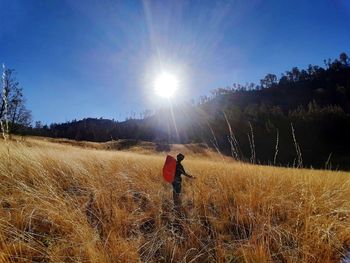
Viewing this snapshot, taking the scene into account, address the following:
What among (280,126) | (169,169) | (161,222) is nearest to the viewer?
(161,222)

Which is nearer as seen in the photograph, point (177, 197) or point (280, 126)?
point (177, 197)

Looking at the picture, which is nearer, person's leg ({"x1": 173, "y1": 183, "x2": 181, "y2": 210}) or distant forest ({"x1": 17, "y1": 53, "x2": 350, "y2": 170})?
person's leg ({"x1": 173, "y1": 183, "x2": 181, "y2": 210})

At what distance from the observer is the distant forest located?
64.2 m

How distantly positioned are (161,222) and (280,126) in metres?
82.8

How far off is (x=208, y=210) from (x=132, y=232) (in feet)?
3.10

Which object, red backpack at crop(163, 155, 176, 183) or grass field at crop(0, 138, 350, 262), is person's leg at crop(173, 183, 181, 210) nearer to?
grass field at crop(0, 138, 350, 262)

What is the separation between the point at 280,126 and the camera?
81.4 metres

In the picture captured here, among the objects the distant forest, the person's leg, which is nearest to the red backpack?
the person's leg

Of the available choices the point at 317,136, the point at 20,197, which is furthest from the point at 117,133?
the point at 20,197

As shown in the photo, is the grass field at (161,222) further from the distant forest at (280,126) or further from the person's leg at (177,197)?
the distant forest at (280,126)

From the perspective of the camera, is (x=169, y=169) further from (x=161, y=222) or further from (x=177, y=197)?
(x=161, y=222)

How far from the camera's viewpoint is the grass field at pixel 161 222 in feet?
8.18

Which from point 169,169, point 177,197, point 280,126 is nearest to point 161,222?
point 177,197

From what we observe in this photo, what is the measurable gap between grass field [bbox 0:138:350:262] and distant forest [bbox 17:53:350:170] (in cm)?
2509
